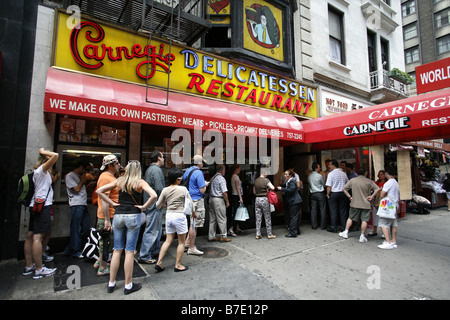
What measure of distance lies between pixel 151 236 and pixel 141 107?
2.60m

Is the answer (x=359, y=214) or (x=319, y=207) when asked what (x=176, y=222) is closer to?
(x=359, y=214)

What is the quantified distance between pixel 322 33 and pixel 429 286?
983 centimetres

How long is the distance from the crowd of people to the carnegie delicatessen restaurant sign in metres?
2.25

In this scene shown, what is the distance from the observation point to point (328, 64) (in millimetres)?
9930

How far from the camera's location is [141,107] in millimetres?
4789

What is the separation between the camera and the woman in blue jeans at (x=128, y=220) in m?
3.26

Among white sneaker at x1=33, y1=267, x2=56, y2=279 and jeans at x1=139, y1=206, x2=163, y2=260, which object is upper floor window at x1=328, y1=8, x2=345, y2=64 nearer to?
jeans at x1=139, y1=206, x2=163, y2=260

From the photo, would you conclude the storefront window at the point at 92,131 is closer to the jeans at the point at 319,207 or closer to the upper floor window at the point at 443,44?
the jeans at the point at 319,207

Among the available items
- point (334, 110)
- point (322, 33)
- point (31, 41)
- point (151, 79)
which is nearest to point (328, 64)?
point (322, 33)

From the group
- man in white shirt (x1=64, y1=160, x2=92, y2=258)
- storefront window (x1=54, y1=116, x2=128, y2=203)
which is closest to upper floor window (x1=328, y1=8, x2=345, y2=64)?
storefront window (x1=54, y1=116, x2=128, y2=203)

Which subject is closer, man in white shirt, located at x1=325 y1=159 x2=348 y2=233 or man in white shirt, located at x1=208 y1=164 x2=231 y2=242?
man in white shirt, located at x1=208 y1=164 x2=231 y2=242

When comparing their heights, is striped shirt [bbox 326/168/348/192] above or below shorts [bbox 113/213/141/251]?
above

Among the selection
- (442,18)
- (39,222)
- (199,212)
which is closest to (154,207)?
(199,212)

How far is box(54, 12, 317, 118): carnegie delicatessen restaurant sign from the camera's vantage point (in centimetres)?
512
